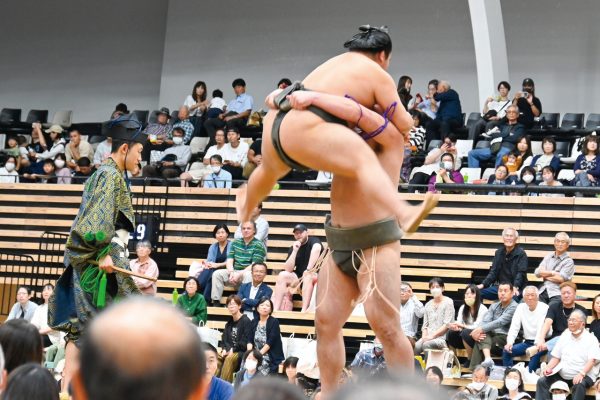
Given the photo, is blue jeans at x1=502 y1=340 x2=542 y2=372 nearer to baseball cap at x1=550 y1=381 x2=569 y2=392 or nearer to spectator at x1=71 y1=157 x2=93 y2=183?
baseball cap at x1=550 y1=381 x2=569 y2=392

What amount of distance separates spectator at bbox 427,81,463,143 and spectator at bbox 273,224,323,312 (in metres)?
3.83

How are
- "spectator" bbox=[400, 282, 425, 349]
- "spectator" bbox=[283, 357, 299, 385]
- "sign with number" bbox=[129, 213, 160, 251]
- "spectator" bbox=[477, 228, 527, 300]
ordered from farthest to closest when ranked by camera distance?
1. "sign with number" bbox=[129, 213, 160, 251]
2. "spectator" bbox=[477, 228, 527, 300]
3. "spectator" bbox=[400, 282, 425, 349]
4. "spectator" bbox=[283, 357, 299, 385]

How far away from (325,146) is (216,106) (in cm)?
1441

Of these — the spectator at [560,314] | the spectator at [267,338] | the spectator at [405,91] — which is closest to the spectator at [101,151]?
the spectator at [405,91]

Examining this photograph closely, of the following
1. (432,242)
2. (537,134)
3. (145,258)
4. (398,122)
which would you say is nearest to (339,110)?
(398,122)

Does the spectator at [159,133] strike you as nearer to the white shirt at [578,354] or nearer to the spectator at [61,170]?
the spectator at [61,170]

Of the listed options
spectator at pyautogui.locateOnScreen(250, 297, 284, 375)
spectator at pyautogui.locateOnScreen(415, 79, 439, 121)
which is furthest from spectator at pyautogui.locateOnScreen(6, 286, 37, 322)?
spectator at pyautogui.locateOnScreen(415, 79, 439, 121)

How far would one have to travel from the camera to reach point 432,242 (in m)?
13.9

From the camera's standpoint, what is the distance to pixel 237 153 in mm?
15992

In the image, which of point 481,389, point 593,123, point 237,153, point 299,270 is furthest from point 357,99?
point 593,123

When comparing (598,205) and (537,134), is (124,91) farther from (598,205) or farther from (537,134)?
(598,205)

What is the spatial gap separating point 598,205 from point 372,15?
8319 mm

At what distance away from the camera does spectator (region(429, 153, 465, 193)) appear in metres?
14.2

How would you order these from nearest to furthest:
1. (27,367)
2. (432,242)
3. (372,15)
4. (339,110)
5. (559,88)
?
1. (27,367)
2. (339,110)
3. (432,242)
4. (559,88)
5. (372,15)
